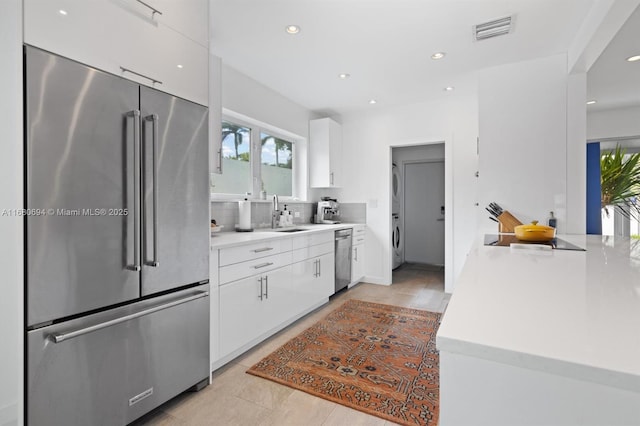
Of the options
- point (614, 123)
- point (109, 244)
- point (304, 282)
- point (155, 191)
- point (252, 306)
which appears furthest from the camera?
point (614, 123)

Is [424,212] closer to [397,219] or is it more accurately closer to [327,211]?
[397,219]

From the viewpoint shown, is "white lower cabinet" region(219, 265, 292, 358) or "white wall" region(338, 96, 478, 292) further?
"white wall" region(338, 96, 478, 292)

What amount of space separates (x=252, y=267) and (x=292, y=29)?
1.91m

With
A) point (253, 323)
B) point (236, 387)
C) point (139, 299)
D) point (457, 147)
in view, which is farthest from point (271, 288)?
point (457, 147)

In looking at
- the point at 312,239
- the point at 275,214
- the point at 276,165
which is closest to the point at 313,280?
the point at 312,239

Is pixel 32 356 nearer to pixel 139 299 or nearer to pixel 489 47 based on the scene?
pixel 139 299

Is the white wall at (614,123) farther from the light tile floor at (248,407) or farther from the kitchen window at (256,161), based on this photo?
the light tile floor at (248,407)

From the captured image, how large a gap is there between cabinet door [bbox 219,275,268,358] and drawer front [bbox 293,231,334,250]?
2.05 ft

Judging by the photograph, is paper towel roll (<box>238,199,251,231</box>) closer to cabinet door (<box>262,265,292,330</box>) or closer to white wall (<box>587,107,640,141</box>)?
cabinet door (<box>262,265,292,330</box>)

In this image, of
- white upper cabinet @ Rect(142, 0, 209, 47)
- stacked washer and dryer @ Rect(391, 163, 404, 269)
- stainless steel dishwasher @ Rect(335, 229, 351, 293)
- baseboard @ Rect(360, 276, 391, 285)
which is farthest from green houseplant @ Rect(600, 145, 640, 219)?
white upper cabinet @ Rect(142, 0, 209, 47)

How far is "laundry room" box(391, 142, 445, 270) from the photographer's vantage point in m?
5.79

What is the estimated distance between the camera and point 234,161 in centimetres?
340

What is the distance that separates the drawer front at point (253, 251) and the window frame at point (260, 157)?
0.87 m

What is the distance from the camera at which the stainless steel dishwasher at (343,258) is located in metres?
3.91
